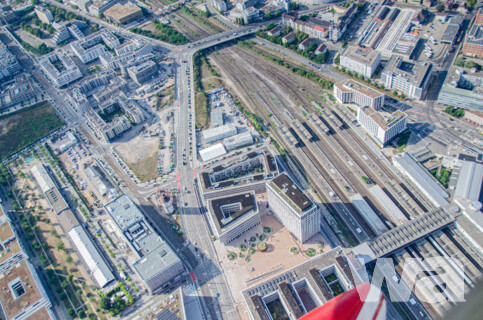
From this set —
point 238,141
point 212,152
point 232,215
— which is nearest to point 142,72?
point 212,152

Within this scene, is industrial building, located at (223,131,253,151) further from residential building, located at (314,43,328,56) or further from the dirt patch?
residential building, located at (314,43,328,56)

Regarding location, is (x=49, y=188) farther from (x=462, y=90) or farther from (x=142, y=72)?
(x=462, y=90)

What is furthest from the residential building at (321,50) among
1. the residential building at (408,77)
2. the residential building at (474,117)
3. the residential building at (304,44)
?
the residential building at (474,117)

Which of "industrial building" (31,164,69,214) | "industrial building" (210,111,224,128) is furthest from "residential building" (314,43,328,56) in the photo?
"industrial building" (31,164,69,214)

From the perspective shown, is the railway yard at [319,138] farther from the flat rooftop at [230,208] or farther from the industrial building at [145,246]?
the industrial building at [145,246]

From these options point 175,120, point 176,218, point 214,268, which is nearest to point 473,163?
point 214,268

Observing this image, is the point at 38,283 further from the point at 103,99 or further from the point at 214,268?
the point at 103,99
